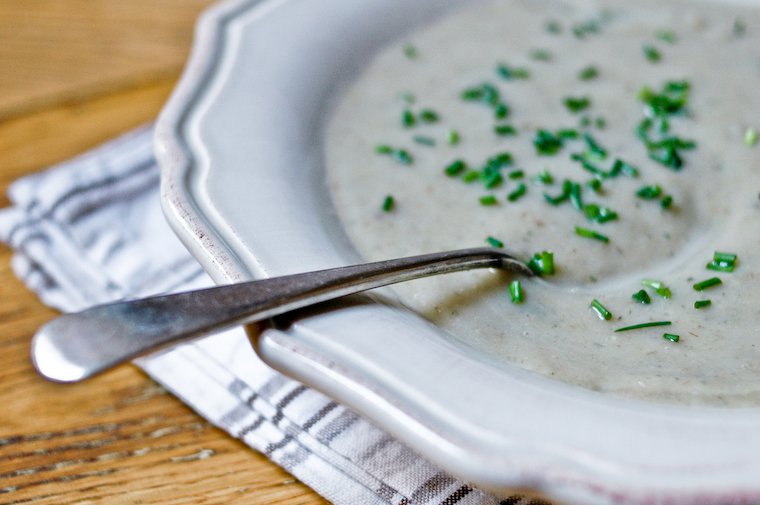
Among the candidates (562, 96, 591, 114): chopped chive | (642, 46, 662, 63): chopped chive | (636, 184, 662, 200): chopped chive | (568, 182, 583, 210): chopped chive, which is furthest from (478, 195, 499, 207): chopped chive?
(642, 46, 662, 63): chopped chive

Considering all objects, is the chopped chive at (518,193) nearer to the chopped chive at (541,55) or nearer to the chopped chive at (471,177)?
the chopped chive at (471,177)

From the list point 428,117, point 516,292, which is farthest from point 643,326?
point 428,117

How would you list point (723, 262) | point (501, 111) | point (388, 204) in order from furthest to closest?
point (501, 111), point (388, 204), point (723, 262)

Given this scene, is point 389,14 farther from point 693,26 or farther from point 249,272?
point 249,272

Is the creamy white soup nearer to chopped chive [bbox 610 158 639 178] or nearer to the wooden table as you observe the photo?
chopped chive [bbox 610 158 639 178]

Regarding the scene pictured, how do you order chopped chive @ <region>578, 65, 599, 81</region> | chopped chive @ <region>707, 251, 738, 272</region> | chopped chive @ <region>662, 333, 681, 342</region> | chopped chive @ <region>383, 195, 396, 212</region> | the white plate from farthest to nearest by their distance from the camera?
chopped chive @ <region>578, 65, 599, 81</region> < chopped chive @ <region>383, 195, 396, 212</region> < chopped chive @ <region>707, 251, 738, 272</region> < chopped chive @ <region>662, 333, 681, 342</region> < the white plate

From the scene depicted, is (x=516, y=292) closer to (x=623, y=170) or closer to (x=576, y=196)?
A: (x=576, y=196)
